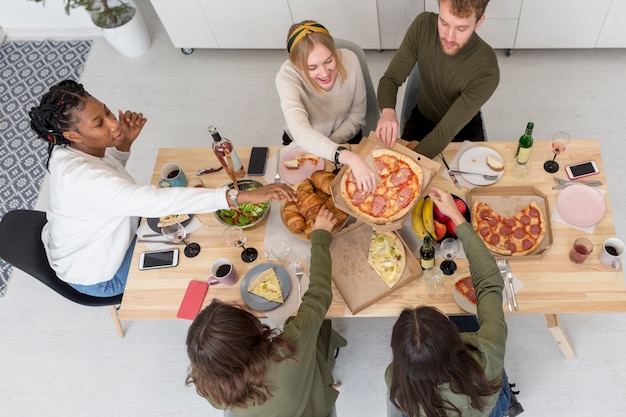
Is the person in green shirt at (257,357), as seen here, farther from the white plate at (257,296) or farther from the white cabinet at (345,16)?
the white cabinet at (345,16)

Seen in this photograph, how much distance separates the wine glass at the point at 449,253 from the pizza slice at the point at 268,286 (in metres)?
0.63

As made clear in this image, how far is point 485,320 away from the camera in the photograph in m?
1.54

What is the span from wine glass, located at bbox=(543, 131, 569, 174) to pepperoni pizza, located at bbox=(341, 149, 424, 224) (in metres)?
0.55

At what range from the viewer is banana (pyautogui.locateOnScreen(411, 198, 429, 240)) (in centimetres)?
182

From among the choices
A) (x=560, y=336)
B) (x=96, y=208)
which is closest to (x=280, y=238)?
(x=96, y=208)

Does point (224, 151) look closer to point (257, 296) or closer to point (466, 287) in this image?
point (257, 296)

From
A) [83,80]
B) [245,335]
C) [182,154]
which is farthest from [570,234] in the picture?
[83,80]

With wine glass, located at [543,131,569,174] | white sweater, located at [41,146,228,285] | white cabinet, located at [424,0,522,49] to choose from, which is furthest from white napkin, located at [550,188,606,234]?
white cabinet, located at [424,0,522,49]

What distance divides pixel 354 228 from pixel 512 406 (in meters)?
1.09

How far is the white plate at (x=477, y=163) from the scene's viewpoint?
1948 mm

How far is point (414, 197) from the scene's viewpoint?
1.80m

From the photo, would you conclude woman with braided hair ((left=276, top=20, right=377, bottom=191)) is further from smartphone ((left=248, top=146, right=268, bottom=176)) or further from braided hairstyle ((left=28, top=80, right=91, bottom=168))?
braided hairstyle ((left=28, top=80, right=91, bottom=168))

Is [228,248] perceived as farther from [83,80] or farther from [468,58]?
[83,80]

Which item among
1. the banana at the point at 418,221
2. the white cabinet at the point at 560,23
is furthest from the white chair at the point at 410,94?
the white cabinet at the point at 560,23
